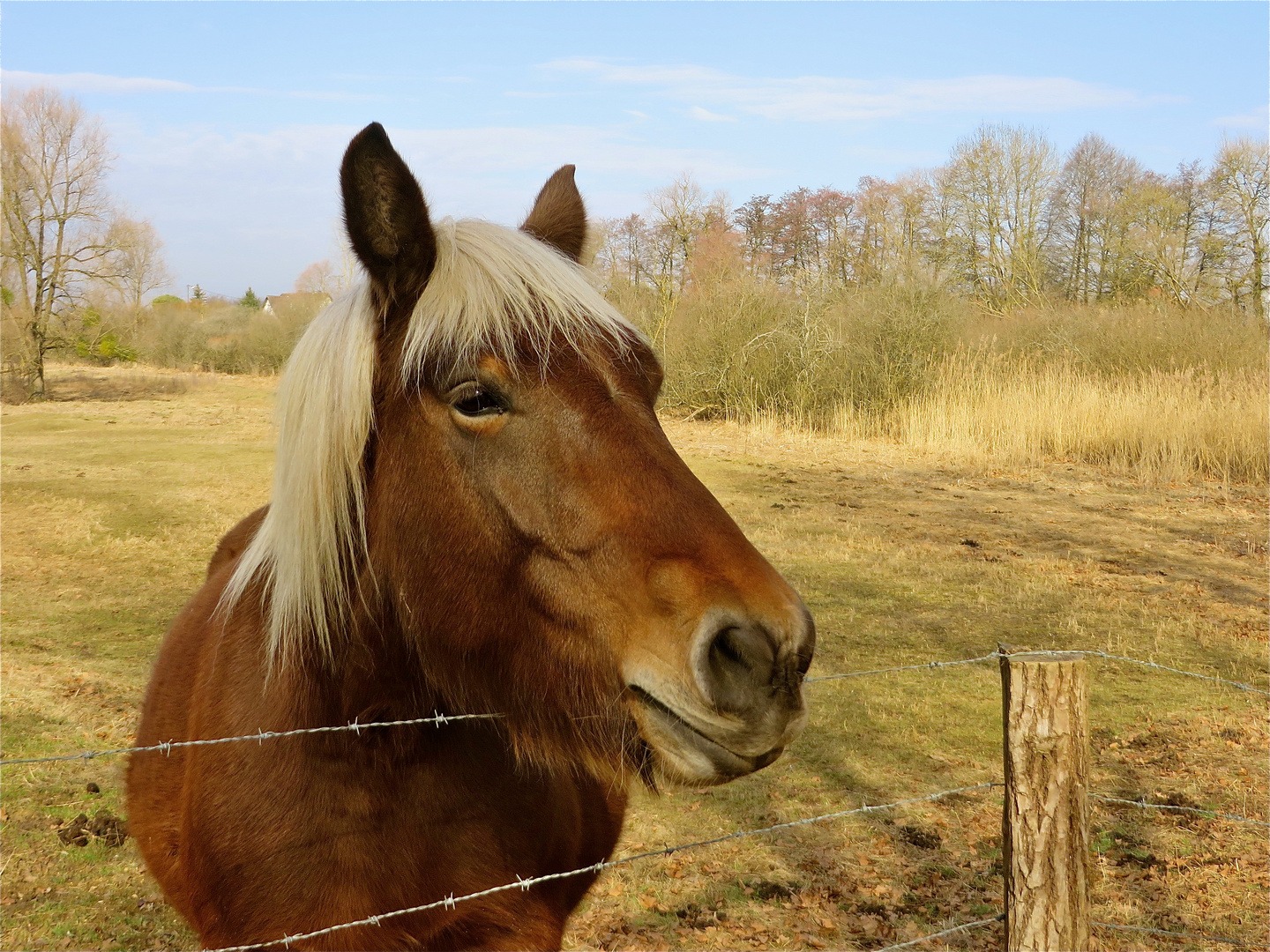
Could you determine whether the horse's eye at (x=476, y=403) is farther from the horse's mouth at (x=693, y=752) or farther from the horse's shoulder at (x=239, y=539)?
the horse's shoulder at (x=239, y=539)

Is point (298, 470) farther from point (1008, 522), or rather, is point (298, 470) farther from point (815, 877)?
point (1008, 522)

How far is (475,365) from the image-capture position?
163cm

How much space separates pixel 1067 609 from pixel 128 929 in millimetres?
6586

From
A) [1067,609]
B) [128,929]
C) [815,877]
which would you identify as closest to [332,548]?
[128,929]

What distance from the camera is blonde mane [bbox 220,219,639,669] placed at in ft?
5.44

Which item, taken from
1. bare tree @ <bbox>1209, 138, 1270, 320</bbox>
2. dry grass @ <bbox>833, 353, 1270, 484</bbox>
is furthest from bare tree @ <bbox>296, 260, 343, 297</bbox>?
bare tree @ <bbox>1209, 138, 1270, 320</bbox>

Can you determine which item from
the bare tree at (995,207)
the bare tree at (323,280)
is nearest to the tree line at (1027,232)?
the bare tree at (995,207)

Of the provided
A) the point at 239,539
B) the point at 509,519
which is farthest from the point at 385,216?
the point at 239,539

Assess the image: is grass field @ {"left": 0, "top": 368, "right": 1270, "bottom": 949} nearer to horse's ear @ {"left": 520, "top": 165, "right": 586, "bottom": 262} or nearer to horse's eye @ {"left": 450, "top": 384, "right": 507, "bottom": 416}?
horse's eye @ {"left": 450, "top": 384, "right": 507, "bottom": 416}

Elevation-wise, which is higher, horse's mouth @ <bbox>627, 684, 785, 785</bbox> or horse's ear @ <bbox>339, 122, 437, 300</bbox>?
horse's ear @ <bbox>339, 122, 437, 300</bbox>

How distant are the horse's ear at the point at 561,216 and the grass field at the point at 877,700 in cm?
87

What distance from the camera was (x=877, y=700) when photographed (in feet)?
17.8

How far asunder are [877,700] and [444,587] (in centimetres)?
441

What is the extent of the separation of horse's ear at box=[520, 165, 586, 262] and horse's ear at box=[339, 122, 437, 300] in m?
0.53
